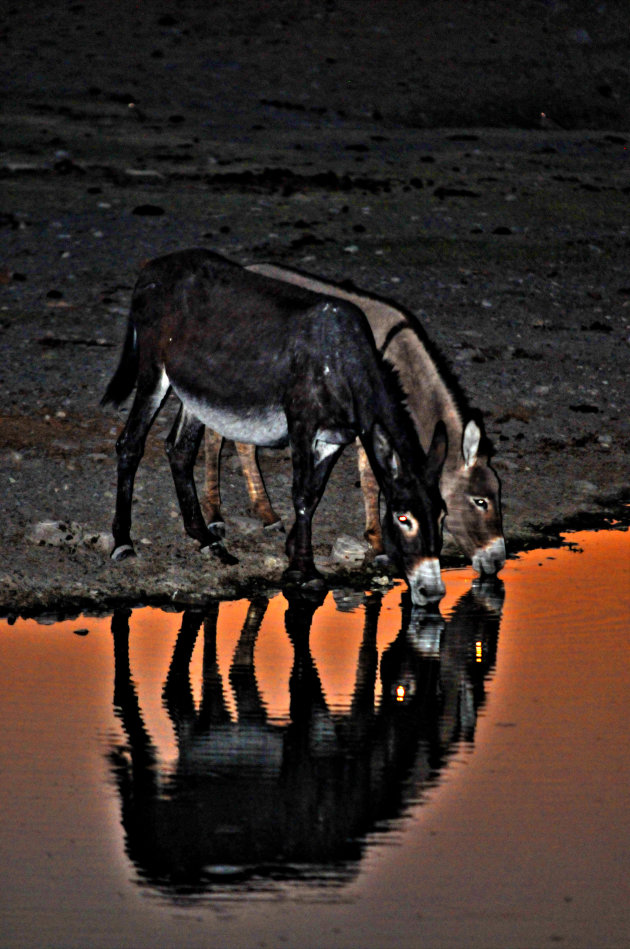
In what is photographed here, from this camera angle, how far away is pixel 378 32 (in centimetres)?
4491

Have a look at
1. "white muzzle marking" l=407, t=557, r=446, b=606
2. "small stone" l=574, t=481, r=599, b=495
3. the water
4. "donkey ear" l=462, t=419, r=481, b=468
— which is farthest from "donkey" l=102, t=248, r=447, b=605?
"small stone" l=574, t=481, r=599, b=495

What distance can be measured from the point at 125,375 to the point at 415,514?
9.35 feet

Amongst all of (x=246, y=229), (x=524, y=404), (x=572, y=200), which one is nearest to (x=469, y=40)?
(x=572, y=200)

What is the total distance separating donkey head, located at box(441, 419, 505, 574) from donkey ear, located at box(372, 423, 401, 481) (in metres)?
0.60

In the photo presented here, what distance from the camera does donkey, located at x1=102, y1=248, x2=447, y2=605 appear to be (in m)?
9.17

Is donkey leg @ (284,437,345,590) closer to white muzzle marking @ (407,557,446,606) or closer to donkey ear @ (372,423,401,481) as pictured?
donkey ear @ (372,423,401,481)

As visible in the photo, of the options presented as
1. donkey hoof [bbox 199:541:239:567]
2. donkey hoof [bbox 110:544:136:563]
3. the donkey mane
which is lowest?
donkey hoof [bbox 199:541:239:567]

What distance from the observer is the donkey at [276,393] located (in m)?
9.17

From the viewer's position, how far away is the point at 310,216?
22781 mm

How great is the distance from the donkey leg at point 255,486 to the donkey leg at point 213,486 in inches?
6.8

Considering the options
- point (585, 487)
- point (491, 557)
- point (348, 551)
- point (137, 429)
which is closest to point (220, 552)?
point (348, 551)

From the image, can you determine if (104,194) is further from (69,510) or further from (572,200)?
(69,510)

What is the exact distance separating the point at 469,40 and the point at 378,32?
2.56 m

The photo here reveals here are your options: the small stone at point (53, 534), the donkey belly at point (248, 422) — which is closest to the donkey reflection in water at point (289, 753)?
the small stone at point (53, 534)
